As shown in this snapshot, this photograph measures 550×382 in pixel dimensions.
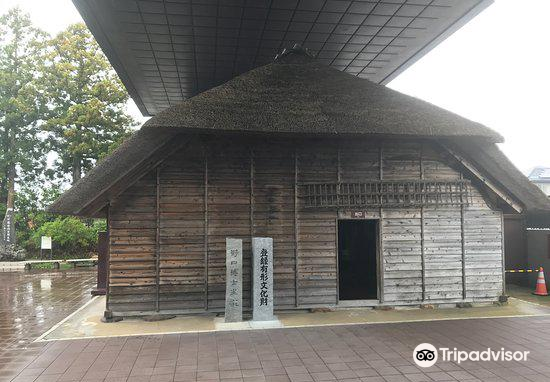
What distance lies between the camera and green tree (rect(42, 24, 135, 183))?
2345 cm

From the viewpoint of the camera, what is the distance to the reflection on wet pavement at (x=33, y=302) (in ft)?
24.0

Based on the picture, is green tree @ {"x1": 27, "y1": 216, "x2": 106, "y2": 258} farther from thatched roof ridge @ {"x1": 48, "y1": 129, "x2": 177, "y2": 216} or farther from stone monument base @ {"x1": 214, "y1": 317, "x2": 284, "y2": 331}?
stone monument base @ {"x1": 214, "y1": 317, "x2": 284, "y2": 331}

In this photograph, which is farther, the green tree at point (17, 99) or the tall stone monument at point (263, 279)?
the green tree at point (17, 99)

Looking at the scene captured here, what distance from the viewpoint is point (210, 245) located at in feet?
29.7

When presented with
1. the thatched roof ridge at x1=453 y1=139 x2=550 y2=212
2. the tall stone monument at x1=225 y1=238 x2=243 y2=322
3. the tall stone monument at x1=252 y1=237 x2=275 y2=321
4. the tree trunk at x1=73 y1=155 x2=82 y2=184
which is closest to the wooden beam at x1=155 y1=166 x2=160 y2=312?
the tall stone monument at x1=225 y1=238 x2=243 y2=322

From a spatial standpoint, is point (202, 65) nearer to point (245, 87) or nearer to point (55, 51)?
point (245, 87)

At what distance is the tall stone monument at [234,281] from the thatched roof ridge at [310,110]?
247 cm

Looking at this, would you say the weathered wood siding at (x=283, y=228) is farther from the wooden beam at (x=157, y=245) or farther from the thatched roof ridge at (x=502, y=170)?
the thatched roof ridge at (x=502, y=170)

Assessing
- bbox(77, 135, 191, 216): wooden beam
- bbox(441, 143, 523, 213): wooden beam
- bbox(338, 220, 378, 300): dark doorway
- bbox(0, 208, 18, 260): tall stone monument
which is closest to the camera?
bbox(77, 135, 191, 216): wooden beam

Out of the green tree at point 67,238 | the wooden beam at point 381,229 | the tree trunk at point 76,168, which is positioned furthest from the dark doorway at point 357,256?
the tree trunk at point 76,168

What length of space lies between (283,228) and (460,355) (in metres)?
4.42

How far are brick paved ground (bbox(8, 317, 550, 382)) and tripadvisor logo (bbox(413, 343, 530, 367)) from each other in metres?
0.14

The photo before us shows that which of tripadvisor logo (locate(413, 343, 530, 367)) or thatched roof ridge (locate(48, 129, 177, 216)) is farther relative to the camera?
thatched roof ridge (locate(48, 129, 177, 216))

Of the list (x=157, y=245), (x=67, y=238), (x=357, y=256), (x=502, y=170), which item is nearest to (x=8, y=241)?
(x=67, y=238)
